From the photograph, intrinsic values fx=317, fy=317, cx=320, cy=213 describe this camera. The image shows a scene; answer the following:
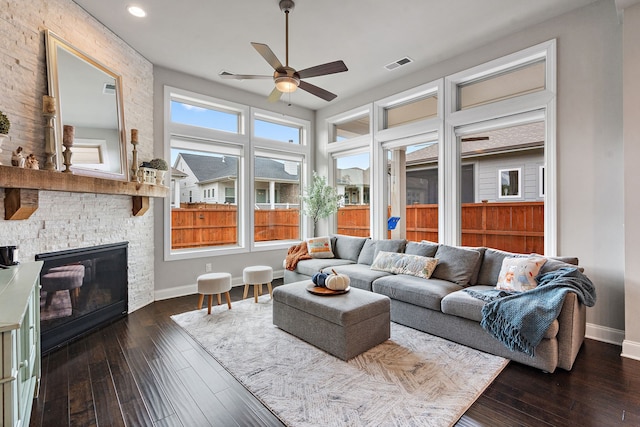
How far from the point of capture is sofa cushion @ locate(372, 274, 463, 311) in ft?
10.2

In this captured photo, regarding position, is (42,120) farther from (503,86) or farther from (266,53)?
(503,86)

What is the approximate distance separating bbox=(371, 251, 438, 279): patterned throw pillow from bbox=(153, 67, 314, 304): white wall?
2.37 metres

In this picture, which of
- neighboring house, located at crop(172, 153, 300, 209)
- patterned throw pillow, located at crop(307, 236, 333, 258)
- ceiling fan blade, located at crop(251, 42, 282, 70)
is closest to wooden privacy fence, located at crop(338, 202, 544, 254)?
patterned throw pillow, located at crop(307, 236, 333, 258)

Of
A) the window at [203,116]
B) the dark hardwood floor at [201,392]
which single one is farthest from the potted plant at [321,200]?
the dark hardwood floor at [201,392]

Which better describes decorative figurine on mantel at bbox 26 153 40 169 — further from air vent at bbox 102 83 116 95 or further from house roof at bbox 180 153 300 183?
house roof at bbox 180 153 300 183

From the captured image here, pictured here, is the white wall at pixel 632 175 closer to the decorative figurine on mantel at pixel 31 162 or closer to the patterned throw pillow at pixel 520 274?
the patterned throw pillow at pixel 520 274

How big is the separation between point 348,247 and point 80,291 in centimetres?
343

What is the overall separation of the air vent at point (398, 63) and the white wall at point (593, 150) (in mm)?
1424

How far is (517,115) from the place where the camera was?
12.4ft

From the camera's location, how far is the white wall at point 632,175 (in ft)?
8.91

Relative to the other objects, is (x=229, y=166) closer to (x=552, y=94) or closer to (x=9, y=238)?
(x=9, y=238)

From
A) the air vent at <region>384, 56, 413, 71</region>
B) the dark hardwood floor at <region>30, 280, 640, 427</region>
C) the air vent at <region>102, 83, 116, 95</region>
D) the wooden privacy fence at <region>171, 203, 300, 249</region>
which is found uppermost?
the air vent at <region>384, 56, 413, 71</region>

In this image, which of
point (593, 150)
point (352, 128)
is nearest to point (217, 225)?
point (352, 128)

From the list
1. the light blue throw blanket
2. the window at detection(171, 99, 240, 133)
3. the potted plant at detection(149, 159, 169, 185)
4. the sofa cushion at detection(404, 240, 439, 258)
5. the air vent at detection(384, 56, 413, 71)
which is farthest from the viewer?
the window at detection(171, 99, 240, 133)
